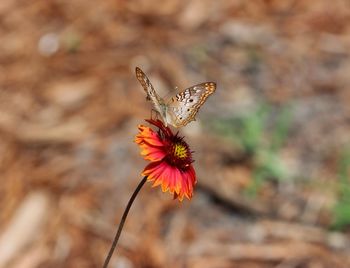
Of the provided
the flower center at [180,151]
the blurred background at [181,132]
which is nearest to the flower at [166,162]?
the flower center at [180,151]

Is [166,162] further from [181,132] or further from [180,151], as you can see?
[181,132]

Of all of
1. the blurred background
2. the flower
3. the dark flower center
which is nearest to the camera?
the flower

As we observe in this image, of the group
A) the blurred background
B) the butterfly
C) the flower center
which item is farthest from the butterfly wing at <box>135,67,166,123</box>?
the blurred background

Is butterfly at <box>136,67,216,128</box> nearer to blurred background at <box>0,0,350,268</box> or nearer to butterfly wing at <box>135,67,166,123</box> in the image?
butterfly wing at <box>135,67,166,123</box>

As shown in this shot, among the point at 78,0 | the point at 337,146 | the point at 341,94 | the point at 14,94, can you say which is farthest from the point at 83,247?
the point at 78,0

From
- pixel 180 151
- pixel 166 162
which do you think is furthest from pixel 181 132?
pixel 166 162

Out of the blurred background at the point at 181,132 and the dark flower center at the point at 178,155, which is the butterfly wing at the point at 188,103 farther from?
the blurred background at the point at 181,132
